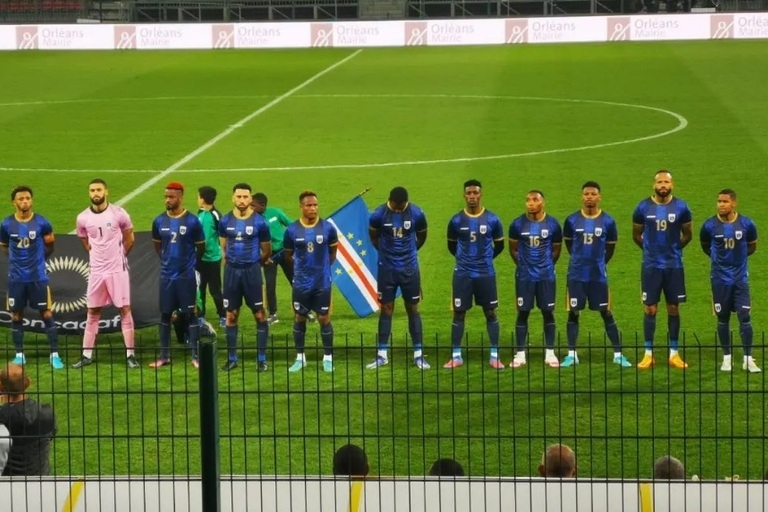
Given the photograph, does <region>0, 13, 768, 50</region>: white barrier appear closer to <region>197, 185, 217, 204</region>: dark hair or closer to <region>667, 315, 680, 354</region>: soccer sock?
<region>197, 185, 217, 204</region>: dark hair

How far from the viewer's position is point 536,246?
15.0 m

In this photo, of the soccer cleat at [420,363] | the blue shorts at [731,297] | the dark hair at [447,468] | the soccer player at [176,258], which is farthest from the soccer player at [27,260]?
the blue shorts at [731,297]

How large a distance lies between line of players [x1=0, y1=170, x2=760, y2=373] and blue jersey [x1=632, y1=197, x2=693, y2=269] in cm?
1

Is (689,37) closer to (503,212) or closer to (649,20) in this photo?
(649,20)

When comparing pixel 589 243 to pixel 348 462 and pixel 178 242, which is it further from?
pixel 348 462

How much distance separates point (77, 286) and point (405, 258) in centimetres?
375

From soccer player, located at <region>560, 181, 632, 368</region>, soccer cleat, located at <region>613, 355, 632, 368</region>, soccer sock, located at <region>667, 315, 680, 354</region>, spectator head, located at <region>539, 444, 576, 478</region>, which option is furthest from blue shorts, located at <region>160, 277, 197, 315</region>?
spectator head, located at <region>539, 444, 576, 478</region>

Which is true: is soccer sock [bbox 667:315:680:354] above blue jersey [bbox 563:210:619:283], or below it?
below

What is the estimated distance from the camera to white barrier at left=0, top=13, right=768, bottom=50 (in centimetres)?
5438

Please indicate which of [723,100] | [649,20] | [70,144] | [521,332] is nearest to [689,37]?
[649,20]

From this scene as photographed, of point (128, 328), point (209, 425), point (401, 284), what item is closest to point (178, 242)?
point (128, 328)

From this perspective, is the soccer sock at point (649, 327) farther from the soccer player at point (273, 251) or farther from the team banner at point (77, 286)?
the team banner at point (77, 286)

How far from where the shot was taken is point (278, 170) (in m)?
27.2

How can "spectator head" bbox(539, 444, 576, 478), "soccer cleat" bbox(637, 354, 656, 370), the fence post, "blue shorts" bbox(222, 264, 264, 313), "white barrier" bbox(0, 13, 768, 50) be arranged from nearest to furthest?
the fence post < "spectator head" bbox(539, 444, 576, 478) < "soccer cleat" bbox(637, 354, 656, 370) < "blue shorts" bbox(222, 264, 264, 313) < "white barrier" bbox(0, 13, 768, 50)
